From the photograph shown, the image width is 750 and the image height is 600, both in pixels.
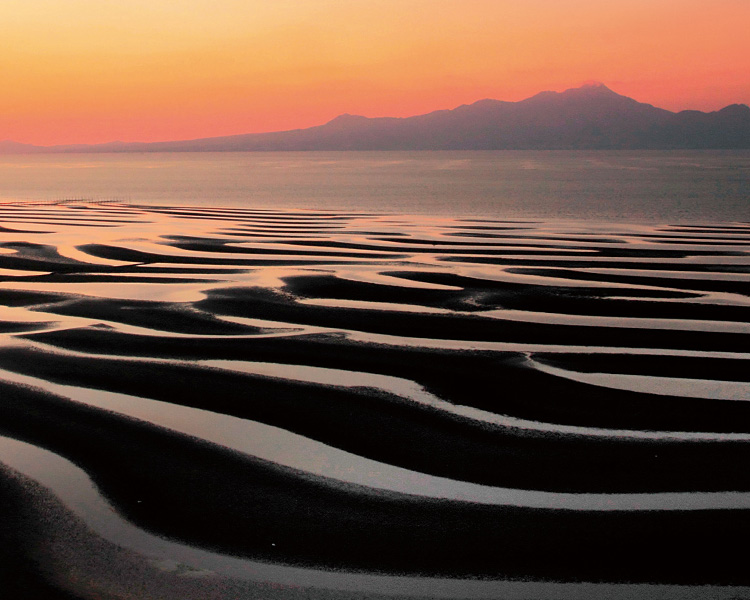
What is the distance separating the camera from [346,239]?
2489 centimetres

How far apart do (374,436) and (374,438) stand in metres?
0.05

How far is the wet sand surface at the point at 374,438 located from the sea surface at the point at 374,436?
3 cm

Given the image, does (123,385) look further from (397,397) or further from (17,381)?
(397,397)

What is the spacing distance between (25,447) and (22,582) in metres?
2.58

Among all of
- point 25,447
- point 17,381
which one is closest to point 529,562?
point 25,447

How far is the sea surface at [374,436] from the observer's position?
5.31m

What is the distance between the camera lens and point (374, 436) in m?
7.65

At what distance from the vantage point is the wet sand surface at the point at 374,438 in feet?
17.5

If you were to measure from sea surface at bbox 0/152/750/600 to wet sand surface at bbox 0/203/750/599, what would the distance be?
1.1 inches

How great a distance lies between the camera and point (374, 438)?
299 inches

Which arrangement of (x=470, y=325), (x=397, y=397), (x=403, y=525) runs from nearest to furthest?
(x=403, y=525), (x=397, y=397), (x=470, y=325)

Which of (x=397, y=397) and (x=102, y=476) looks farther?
(x=397, y=397)

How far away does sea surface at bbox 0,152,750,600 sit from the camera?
5.31 meters

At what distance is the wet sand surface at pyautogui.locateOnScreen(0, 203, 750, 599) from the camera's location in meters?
5.32
